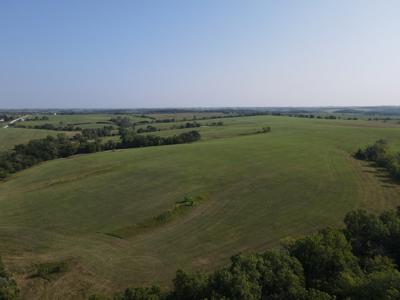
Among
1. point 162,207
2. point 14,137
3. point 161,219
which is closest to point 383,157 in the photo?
point 162,207

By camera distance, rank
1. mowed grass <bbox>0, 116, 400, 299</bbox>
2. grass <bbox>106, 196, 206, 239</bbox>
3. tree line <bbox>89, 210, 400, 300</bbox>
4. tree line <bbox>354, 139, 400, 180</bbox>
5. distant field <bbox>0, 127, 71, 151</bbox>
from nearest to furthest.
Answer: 1. tree line <bbox>89, 210, 400, 300</bbox>
2. mowed grass <bbox>0, 116, 400, 299</bbox>
3. grass <bbox>106, 196, 206, 239</bbox>
4. tree line <bbox>354, 139, 400, 180</bbox>
5. distant field <bbox>0, 127, 71, 151</bbox>

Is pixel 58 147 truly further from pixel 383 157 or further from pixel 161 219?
pixel 383 157

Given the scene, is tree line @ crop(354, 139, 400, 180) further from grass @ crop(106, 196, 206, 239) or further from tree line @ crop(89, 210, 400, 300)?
tree line @ crop(89, 210, 400, 300)

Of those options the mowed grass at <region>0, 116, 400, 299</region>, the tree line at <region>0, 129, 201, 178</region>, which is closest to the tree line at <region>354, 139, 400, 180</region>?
the mowed grass at <region>0, 116, 400, 299</region>

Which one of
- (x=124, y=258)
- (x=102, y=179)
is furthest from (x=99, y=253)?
(x=102, y=179)

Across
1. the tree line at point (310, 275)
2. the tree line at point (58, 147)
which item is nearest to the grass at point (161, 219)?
the tree line at point (310, 275)

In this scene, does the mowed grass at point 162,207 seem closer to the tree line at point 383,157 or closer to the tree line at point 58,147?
the tree line at point 383,157

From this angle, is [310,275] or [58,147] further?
[58,147]
